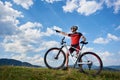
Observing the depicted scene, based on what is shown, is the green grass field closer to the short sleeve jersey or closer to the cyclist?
the cyclist

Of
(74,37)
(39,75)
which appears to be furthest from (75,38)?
(39,75)

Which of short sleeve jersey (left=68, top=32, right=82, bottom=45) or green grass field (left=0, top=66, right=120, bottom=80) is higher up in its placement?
short sleeve jersey (left=68, top=32, right=82, bottom=45)

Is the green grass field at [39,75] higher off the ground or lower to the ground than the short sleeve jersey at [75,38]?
lower

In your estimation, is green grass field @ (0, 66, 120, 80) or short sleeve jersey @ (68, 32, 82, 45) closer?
green grass field @ (0, 66, 120, 80)

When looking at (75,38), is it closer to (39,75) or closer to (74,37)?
(74,37)

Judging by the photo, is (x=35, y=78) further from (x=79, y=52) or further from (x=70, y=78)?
(x=79, y=52)

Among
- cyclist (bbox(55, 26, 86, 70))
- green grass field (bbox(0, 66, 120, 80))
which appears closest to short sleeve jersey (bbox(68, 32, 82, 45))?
cyclist (bbox(55, 26, 86, 70))

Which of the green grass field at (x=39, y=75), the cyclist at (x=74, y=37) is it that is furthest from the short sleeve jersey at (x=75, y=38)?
the green grass field at (x=39, y=75)

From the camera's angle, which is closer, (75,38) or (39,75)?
(39,75)

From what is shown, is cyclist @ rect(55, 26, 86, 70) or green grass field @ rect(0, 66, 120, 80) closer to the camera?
green grass field @ rect(0, 66, 120, 80)

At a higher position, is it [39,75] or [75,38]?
[75,38]

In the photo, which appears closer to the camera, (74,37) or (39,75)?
(39,75)

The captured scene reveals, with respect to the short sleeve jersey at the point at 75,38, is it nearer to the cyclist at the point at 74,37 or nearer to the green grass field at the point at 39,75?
the cyclist at the point at 74,37

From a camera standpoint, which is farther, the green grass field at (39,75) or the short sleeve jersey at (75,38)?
the short sleeve jersey at (75,38)
